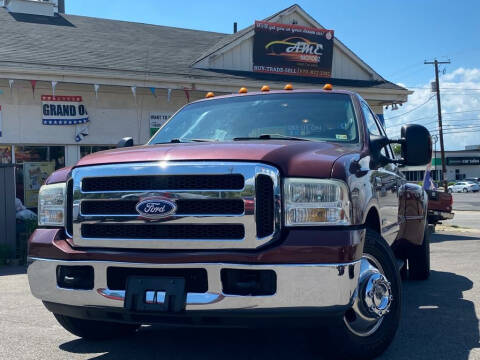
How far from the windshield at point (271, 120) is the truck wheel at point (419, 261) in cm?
250

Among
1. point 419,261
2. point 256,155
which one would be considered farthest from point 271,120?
point 419,261

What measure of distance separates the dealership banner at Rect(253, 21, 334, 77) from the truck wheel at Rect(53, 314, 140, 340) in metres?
12.4

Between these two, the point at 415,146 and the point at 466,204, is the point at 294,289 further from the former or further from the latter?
the point at 466,204

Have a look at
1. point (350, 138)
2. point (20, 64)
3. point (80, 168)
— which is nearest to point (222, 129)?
point (350, 138)

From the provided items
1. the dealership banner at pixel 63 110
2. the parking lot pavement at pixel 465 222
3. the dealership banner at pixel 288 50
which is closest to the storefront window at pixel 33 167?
the dealership banner at pixel 63 110

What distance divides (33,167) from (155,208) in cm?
1003

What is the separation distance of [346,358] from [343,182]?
1079mm

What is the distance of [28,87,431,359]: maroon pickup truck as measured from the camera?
308cm

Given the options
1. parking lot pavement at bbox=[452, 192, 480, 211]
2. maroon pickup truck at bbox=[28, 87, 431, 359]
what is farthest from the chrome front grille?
parking lot pavement at bbox=[452, 192, 480, 211]

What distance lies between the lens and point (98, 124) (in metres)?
13.3

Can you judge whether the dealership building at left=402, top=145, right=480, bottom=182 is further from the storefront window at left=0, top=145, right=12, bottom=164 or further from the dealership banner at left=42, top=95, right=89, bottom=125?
the storefront window at left=0, top=145, right=12, bottom=164

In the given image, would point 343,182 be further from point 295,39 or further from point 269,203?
point 295,39

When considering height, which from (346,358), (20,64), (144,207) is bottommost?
(346,358)

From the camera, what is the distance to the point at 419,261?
668 centimetres
